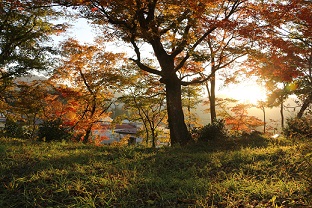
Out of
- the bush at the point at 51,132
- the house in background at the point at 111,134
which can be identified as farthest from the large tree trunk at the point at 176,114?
the house in background at the point at 111,134

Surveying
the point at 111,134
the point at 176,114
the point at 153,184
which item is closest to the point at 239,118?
the point at 176,114

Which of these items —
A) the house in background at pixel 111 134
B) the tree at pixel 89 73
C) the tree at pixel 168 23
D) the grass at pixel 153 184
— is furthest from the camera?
the house in background at pixel 111 134

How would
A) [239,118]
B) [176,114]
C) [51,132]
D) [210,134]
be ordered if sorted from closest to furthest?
[176,114] < [210,134] < [51,132] < [239,118]

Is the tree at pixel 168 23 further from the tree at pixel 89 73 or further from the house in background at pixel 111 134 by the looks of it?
the house in background at pixel 111 134

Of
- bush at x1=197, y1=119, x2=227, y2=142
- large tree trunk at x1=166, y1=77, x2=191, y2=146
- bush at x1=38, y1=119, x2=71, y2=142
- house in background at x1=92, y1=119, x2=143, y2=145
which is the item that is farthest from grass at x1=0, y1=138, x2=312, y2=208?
house in background at x1=92, y1=119, x2=143, y2=145

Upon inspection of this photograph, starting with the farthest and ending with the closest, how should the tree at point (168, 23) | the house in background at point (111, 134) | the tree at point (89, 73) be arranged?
the house in background at point (111, 134) → the tree at point (89, 73) → the tree at point (168, 23)

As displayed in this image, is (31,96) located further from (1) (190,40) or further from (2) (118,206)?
(2) (118,206)

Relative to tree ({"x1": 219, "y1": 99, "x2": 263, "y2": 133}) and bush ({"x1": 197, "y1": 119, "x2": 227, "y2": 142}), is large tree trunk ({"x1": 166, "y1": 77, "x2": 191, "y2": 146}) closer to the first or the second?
bush ({"x1": 197, "y1": 119, "x2": 227, "y2": 142})

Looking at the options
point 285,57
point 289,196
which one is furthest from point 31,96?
point 285,57

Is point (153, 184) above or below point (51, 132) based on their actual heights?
below

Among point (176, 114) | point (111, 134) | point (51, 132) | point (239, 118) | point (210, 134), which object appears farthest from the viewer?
point (111, 134)

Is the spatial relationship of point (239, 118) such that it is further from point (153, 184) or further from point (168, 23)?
point (153, 184)

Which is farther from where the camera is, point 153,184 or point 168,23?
point 168,23

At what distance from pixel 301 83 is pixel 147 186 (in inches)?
814
